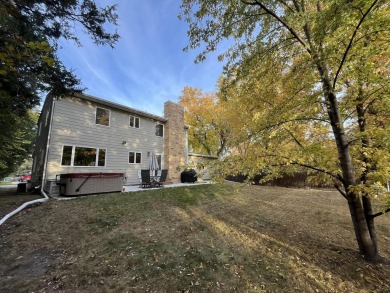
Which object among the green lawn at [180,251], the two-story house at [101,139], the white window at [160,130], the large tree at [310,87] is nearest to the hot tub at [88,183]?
the two-story house at [101,139]

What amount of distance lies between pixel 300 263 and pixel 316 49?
3.75m

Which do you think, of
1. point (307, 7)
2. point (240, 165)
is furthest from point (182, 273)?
point (307, 7)

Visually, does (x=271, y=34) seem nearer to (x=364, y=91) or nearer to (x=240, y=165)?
(x=364, y=91)

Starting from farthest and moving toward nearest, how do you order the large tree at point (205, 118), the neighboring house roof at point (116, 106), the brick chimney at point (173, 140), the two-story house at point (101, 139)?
the large tree at point (205, 118), the brick chimney at point (173, 140), the neighboring house roof at point (116, 106), the two-story house at point (101, 139)

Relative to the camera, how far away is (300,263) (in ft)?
11.2

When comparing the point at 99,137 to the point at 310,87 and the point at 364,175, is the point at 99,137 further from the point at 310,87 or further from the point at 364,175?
the point at 364,175

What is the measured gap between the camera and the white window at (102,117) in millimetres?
11555

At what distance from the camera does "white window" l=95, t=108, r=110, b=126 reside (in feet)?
37.9

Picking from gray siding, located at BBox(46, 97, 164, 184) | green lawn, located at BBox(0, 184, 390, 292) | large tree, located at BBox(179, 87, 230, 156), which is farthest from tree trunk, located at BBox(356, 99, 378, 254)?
large tree, located at BBox(179, 87, 230, 156)

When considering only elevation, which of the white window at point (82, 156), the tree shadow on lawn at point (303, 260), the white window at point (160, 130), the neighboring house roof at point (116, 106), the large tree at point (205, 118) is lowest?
the tree shadow on lawn at point (303, 260)

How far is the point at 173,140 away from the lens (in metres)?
15.0

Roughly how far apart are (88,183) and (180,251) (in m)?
6.47

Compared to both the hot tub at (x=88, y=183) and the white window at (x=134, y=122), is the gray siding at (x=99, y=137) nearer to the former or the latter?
the white window at (x=134, y=122)

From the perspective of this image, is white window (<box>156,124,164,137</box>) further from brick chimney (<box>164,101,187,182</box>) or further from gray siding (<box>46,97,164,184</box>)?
gray siding (<box>46,97,164,184</box>)
